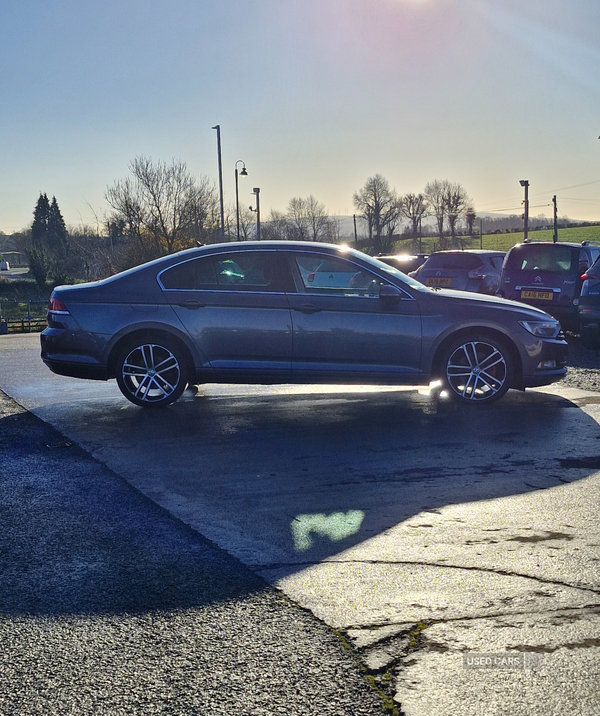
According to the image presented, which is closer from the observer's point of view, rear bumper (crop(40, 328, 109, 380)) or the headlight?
rear bumper (crop(40, 328, 109, 380))

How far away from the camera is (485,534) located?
420 cm

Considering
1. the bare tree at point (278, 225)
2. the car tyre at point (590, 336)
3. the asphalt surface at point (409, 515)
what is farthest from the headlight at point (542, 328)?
the bare tree at point (278, 225)

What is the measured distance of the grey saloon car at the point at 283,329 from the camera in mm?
7734

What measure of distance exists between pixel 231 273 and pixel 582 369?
5430mm

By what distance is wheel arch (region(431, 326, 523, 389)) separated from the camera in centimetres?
788

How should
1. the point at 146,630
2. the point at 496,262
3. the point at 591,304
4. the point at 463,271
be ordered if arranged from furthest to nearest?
the point at 496,262, the point at 463,271, the point at 591,304, the point at 146,630

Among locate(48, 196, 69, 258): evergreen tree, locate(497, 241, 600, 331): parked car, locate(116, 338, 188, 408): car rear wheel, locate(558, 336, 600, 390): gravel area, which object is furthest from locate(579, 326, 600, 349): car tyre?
locate(48, 196, 69, 258): evergreen tree

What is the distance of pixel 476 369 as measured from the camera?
7.93 m

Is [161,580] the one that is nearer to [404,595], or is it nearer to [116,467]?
[404,595]

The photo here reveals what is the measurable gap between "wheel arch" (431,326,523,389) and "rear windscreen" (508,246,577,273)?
23.7 ft

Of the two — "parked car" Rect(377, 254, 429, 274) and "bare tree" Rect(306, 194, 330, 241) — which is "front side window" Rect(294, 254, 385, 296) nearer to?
"parked car" Rect(377, 254, 429, 274)

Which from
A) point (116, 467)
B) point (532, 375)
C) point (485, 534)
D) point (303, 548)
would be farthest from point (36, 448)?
point (532, 375)

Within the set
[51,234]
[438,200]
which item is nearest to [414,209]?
[438,200]

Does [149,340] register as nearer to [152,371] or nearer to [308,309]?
[152,371]
